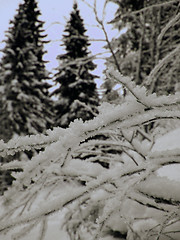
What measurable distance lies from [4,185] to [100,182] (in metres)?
10.8

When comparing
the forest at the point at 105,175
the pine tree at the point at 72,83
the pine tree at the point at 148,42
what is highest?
the pine tree at the point at 72,83

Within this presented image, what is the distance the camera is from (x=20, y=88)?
12.4 meters

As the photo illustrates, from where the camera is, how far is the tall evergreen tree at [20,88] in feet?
37.8

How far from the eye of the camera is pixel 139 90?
534 millimetres

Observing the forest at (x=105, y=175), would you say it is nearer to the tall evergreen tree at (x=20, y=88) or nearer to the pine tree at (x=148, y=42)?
the pine tree at (x=148, y=42)

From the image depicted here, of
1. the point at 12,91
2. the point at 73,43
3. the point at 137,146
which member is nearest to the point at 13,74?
the point at 12,91

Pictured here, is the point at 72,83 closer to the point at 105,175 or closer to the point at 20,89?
the point at 20,89

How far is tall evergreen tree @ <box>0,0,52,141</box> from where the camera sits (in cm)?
1152

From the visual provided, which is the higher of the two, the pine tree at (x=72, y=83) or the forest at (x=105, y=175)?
the pine tree at (x=72, y=83)

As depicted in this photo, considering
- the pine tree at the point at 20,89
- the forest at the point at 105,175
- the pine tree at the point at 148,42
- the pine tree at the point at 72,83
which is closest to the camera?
the forest at the point at 105,175

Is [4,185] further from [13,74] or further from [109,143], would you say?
[109,143]

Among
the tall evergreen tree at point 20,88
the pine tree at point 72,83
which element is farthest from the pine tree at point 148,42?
the tall evergreen tree at point 20,88

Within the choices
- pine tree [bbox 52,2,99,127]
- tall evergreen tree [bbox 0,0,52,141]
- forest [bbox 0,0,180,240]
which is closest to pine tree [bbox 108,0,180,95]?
forest [bbox 0,0,180,240]

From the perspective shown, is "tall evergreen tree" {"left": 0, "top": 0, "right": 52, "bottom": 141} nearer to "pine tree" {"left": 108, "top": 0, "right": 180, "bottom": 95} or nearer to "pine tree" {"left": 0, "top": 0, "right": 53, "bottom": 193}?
"pine tree" {"left": 0, "top": 0, "right": 53, "bottom": 193}
